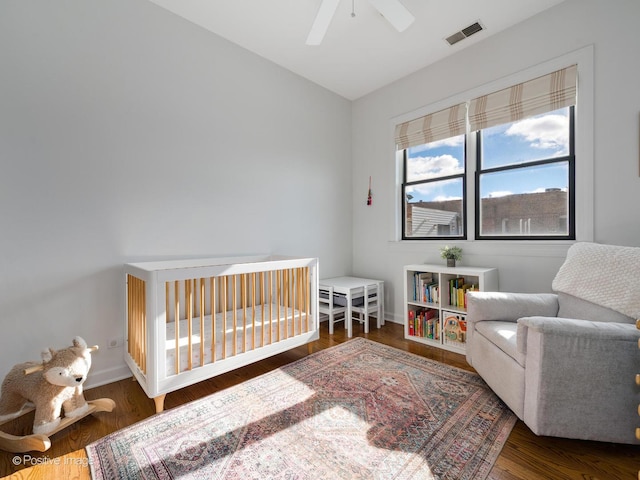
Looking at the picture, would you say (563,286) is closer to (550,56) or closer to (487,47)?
(550,56)

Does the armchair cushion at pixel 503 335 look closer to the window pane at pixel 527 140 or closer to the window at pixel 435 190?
the window at pixel 435 190

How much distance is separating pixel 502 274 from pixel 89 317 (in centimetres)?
321

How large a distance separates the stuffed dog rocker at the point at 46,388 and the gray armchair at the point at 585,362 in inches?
88.9

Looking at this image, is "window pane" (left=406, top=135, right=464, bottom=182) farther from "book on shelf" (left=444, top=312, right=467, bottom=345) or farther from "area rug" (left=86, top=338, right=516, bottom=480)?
"area rug" (left=86, top=338, right=516, bottom=480)

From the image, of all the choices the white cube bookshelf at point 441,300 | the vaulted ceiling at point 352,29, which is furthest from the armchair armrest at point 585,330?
the vaulted ceiling at point 352,29

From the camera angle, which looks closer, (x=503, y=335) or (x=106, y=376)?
(x=503, y=335)

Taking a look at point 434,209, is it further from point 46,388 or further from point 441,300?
point 46,388

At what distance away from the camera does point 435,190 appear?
3117 millimetres

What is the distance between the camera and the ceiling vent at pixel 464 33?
7.96 ft

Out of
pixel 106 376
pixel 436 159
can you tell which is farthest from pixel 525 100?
pixel 106 376

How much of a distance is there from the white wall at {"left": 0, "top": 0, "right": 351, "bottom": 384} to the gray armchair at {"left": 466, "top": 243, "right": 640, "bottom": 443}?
2136mm

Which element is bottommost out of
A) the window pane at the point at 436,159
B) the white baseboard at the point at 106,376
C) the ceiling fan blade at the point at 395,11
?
the white baseboard at the point at 106,376

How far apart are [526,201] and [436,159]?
0.96 metres

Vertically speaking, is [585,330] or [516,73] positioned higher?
[516,73]
